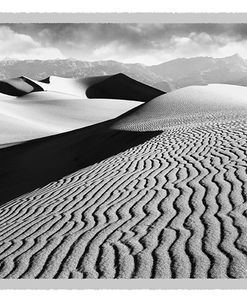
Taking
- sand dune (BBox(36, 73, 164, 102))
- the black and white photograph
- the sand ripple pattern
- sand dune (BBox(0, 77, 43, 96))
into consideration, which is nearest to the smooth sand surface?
the black and white photograph

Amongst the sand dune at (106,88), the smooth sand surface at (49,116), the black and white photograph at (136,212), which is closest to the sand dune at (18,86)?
the sand dune at (106,88)

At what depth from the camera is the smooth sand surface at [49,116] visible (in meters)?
26.6

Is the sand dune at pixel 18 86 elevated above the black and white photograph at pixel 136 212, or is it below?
above

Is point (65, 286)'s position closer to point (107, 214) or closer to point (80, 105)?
point (107, 214)

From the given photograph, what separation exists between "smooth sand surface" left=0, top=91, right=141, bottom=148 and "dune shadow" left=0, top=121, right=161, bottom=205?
409 centimetres

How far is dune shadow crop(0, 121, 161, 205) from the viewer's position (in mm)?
11492

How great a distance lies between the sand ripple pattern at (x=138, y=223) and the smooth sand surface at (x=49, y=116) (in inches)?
555

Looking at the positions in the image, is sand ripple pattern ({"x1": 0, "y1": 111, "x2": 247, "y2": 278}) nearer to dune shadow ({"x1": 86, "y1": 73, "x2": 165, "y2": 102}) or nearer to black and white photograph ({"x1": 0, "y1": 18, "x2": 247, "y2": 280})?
black and white photograph ({"x1": 0, "y1": 18, "x2": 247, "y2": 280})

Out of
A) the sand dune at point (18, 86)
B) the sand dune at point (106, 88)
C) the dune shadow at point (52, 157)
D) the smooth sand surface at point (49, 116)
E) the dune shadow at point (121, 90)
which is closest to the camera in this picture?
the dune shadow at point (52, 157)

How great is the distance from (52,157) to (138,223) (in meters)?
10.3

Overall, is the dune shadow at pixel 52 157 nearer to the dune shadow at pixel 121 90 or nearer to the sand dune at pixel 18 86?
the dune shadow at pixel 121 90

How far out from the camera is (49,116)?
35844 mm

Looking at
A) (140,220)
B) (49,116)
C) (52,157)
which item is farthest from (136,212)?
(49,116)

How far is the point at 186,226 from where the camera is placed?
525cm
